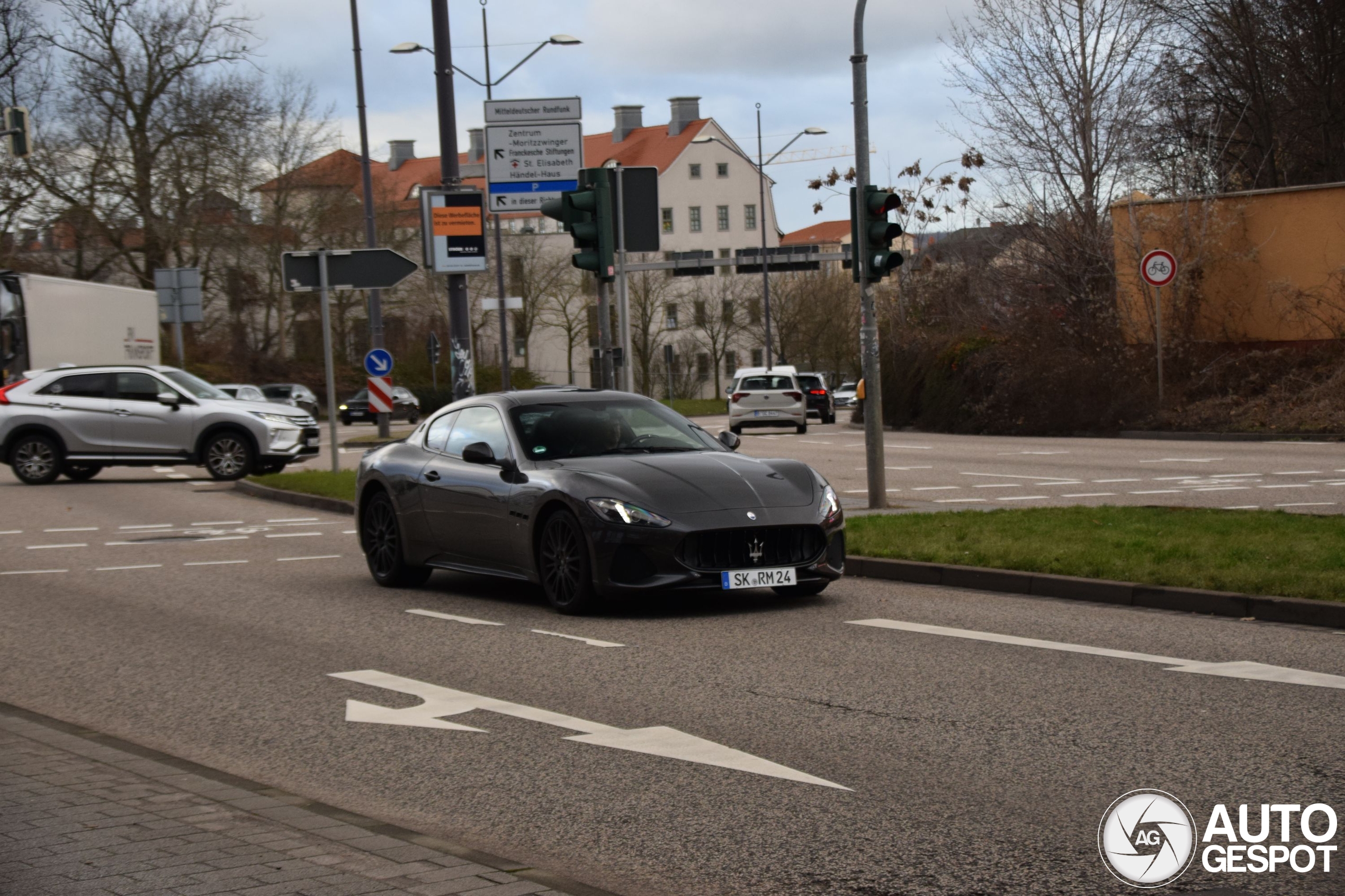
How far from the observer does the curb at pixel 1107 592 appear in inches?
365

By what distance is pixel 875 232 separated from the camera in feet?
53.2

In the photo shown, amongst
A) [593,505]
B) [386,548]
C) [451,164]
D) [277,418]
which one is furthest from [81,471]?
[593,505]

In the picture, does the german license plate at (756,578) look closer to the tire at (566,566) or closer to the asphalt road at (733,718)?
the asphalt road at (733,718)

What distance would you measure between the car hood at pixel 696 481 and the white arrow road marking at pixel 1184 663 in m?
1.27

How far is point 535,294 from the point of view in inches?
3223

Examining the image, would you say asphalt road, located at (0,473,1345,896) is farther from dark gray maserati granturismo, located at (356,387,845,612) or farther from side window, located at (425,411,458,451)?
side window, located at (425,411,458,451)

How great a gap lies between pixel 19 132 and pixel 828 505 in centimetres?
2117

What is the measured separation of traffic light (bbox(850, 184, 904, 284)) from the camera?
16.2 m

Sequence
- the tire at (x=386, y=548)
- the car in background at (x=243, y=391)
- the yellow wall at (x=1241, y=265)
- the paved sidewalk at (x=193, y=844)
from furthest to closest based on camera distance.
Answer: the car in background at (x=243, y=391)
the yellow wall at (x=1241, y=265)
the tire at (x=386, y=548)
the paved sidewalk at (x=193, y=844)

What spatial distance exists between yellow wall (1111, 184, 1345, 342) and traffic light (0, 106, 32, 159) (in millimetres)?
21565

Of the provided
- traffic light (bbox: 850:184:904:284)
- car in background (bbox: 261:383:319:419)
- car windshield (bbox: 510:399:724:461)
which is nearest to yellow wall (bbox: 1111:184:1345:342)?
traffic light (bbox: 850:184:904:284)

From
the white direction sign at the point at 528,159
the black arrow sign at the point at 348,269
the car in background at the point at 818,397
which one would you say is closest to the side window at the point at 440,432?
the black arrow sign at the point at 348,269

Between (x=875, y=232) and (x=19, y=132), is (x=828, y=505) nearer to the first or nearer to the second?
(x=875, y=232)

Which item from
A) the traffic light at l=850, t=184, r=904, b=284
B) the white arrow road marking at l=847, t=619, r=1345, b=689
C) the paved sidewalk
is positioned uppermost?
the traffic light at l=850, t=184, r=904, b=284
